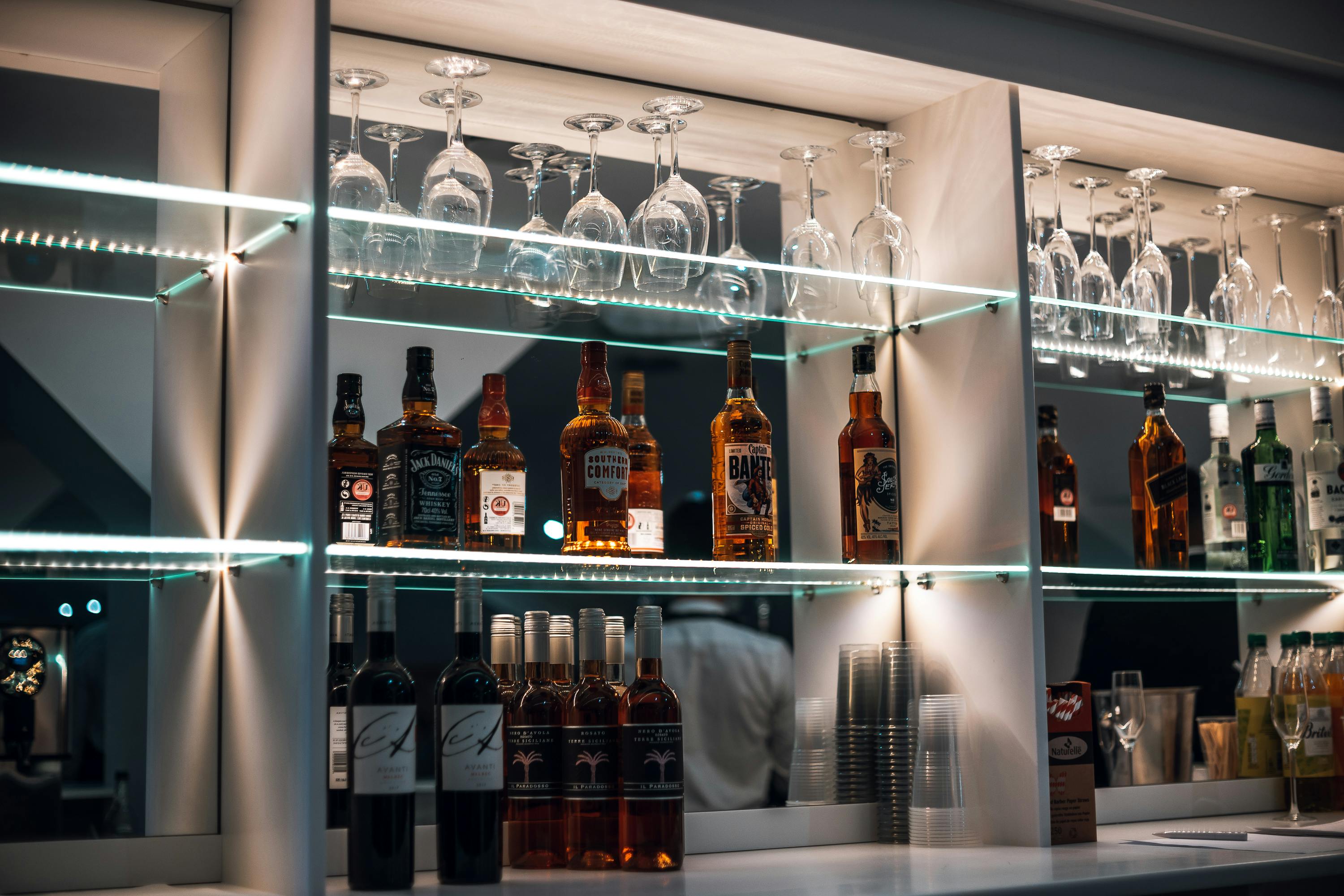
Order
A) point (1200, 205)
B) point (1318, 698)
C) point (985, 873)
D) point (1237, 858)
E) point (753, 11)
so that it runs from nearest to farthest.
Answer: point (985, 873)
point (1237, 858)
point (753, 11)
point (1318, 698)
point (1200, 205)

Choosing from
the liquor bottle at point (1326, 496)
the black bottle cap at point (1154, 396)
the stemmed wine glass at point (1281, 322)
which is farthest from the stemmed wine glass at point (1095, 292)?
the liquor bottle at point (1326, 496)

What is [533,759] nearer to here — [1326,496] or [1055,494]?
[1055,494]

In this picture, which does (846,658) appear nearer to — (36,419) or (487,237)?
(487,237)

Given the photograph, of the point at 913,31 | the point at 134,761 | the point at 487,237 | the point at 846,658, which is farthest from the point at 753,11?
the point at 134,761

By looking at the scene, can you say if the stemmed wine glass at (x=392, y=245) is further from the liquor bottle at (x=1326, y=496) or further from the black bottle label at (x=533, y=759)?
the liquor bottle at (x=1326, y=496)

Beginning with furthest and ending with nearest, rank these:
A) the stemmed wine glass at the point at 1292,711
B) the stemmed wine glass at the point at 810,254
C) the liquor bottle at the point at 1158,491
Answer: the liquor bottle at the point at 1158,491, the stemmed wine glass at the point at 1292,711, the stemmed wine glass at the point at 810,254

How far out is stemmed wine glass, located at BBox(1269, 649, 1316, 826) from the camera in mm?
2254

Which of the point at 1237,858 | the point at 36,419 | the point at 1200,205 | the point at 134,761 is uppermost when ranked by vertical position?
the point at 1200,205

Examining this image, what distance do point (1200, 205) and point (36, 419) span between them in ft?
7.05

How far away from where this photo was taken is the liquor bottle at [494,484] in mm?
1822

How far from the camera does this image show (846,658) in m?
2.16

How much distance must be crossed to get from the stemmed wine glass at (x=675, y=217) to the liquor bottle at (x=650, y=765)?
52cm

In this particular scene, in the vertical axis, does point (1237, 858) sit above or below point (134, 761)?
below

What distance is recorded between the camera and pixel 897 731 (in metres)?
2.10
